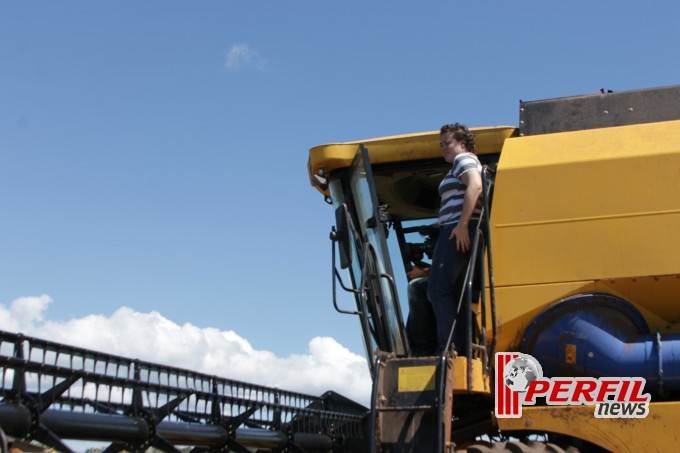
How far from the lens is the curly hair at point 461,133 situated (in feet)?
16.4

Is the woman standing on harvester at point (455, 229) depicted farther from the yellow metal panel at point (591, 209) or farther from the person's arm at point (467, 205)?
the yellow metal panel at point (591, 209)

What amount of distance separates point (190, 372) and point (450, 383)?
186cm

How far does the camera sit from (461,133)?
5.00 meters

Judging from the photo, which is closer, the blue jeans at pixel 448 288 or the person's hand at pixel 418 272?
the blue jeans at pixel 448 288

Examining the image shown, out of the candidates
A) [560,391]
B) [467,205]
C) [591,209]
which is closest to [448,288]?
[467,205]

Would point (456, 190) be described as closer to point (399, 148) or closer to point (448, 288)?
point (448, 288)

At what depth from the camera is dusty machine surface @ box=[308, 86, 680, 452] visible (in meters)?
4.52

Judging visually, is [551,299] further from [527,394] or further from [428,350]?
[428,350]

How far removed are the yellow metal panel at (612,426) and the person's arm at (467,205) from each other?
95cm

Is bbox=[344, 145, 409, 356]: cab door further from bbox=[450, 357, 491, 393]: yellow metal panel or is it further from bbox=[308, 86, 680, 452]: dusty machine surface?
bbox=[450, 357, 491, 393]: yellow metal panel

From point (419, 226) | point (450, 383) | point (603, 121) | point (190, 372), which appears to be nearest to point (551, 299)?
point (450, 383)

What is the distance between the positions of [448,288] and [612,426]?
1115 millimetres

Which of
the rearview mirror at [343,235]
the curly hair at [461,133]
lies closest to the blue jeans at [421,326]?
the rearview mirror at [343,235]

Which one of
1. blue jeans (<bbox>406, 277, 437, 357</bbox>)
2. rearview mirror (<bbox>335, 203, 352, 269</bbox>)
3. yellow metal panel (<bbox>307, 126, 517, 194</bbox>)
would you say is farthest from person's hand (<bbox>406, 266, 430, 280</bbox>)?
yellow metal panel (<bbox>307, 126, 517, 194</bbox>)
